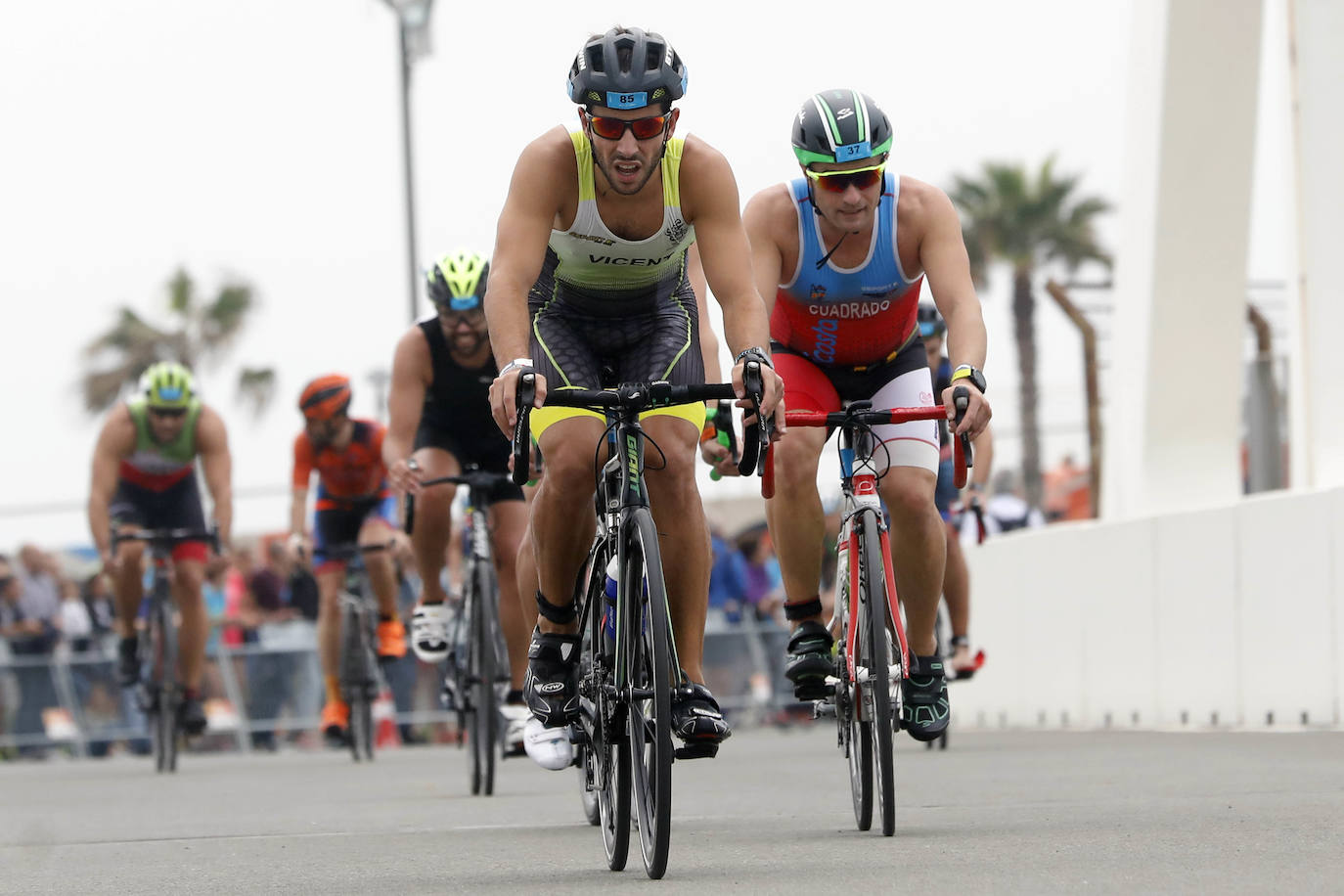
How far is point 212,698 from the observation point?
806 inches

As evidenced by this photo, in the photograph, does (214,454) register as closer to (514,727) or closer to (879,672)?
(514,727)

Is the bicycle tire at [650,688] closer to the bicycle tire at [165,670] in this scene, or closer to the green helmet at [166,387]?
the green helmet at [166,387]

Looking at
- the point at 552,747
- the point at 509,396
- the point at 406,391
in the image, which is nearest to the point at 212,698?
the point at 406,391

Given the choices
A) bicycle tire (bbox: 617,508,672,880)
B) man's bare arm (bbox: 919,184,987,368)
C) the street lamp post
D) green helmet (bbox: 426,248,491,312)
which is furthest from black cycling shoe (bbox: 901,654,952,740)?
the street lamp post

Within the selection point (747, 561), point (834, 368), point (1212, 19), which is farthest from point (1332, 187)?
point (747, 561)

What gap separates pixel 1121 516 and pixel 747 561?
7385 millimetres

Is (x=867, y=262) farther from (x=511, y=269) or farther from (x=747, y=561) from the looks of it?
(x=747, y=561)

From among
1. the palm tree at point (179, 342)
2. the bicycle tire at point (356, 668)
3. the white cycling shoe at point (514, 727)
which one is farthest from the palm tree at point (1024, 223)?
the white cycling shoe at point (514, 727)

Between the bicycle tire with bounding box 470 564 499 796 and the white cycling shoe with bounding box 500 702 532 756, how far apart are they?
0.34 ft

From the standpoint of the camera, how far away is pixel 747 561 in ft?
74.8

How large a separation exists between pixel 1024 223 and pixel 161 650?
37.3 meters

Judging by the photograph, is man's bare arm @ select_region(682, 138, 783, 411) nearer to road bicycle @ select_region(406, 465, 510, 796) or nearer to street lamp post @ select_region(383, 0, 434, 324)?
road bicycle @ select_region(406, 465, 510, 796)

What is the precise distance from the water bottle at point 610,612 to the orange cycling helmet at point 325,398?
7.95 meters

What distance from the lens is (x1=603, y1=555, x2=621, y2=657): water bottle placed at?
6.47 meters
